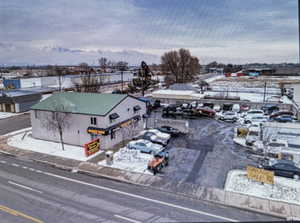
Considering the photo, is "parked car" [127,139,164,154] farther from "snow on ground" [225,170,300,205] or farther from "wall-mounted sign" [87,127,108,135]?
"snow on ground" [225,170,300,205]

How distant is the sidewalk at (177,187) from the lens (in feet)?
38.8

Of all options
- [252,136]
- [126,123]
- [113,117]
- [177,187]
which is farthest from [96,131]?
[252,136]

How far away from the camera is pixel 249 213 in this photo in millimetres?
11523

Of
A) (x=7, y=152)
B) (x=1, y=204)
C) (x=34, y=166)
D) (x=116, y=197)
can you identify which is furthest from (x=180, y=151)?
(x=7, y=152)

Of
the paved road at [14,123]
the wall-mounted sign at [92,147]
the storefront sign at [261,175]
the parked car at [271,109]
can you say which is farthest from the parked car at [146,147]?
the parked car at [271,109]

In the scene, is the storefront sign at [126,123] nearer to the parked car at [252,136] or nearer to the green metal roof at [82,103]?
the green metal roof at [82,103]

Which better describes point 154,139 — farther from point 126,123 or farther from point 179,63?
point 179,63

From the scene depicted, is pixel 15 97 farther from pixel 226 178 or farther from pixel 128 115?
pixel 226 178

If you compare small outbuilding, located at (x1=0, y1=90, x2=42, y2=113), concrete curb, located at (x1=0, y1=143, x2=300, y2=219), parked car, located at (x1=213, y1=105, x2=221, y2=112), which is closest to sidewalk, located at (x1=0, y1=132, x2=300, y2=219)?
concrete curb, located at (x1=0, y1=143, x2=300, y2=219)

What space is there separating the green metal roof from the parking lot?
293 inches

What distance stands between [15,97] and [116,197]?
33632 millimetres

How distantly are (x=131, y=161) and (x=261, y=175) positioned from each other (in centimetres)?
968

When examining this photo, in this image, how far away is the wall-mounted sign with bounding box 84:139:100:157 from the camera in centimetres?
1898

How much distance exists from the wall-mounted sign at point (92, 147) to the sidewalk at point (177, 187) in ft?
3.91
